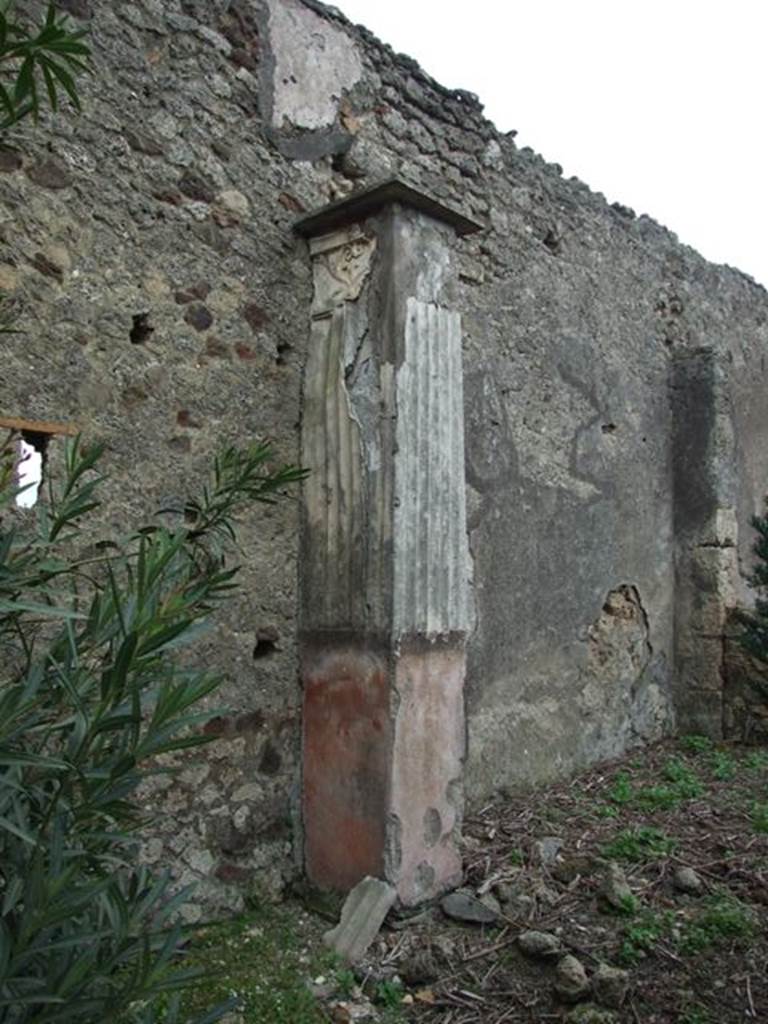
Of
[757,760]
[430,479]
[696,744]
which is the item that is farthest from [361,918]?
[696,744]

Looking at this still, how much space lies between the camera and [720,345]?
6.98 m

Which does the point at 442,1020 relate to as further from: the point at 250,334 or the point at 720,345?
the point at 720,345

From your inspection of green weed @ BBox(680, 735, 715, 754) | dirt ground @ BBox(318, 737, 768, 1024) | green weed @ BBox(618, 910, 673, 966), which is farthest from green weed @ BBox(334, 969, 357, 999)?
green weed @ BBox(680, 735, 715, 754)

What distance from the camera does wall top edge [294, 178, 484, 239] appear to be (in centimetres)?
331

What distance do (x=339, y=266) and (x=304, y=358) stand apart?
37 centimetres

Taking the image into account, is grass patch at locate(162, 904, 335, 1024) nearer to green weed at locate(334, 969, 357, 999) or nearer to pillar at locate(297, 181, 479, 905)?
green weed at locate(334, 969, 357, 999)

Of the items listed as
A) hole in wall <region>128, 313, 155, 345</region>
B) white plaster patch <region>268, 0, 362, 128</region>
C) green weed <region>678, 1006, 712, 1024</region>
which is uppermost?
white plaster patch <region>268, 0, 362, 128</region>

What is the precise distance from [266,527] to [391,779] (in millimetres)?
1017

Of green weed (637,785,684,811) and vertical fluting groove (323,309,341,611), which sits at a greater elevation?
vertical fluting groove (323,309,341,611)

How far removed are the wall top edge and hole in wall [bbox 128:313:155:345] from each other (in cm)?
80

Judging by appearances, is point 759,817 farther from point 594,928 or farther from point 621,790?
point 594,928

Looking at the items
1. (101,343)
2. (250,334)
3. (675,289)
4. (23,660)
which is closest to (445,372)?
(250,334)

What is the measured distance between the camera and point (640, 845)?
381cm

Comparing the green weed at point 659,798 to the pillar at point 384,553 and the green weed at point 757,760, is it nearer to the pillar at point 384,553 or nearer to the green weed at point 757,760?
the green weed at point 757,760
